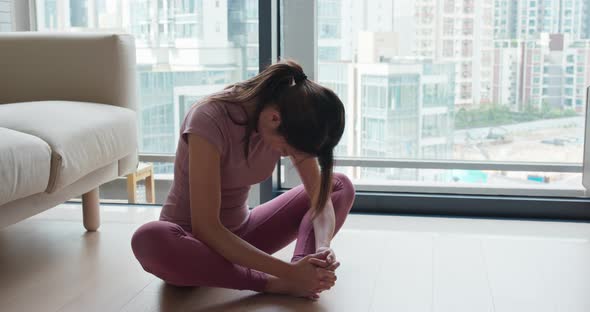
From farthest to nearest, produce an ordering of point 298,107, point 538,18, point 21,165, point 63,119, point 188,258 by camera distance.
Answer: point 538,18 < point 63,119 < point 21,165 < point 188,258 < point 298,107

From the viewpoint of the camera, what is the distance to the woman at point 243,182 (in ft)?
5.92

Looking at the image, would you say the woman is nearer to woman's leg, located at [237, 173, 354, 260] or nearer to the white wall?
woman's leg, located at [237, 173, 354, 260]

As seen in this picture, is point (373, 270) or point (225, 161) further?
point (373, 270)

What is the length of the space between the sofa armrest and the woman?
88 centimetres

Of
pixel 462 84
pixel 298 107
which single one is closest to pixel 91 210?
pixel 298 107

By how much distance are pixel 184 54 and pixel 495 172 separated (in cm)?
138

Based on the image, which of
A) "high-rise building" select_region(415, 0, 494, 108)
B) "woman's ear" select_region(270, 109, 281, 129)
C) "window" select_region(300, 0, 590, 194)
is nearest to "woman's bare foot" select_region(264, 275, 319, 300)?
"woman's ear" select_region(270, 109, 281, 129)

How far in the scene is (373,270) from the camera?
90.7 inches

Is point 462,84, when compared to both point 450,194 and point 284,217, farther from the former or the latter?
point 284,217

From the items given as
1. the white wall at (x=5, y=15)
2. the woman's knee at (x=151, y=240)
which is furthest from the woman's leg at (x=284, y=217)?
the white wall at (x=5, y=15)

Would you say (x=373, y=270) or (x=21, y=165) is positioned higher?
(x=21, y=165)

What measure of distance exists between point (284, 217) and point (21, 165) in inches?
28.3

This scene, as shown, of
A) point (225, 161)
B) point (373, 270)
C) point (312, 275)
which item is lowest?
point (373, 270)

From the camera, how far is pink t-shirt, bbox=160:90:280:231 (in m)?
1.88
